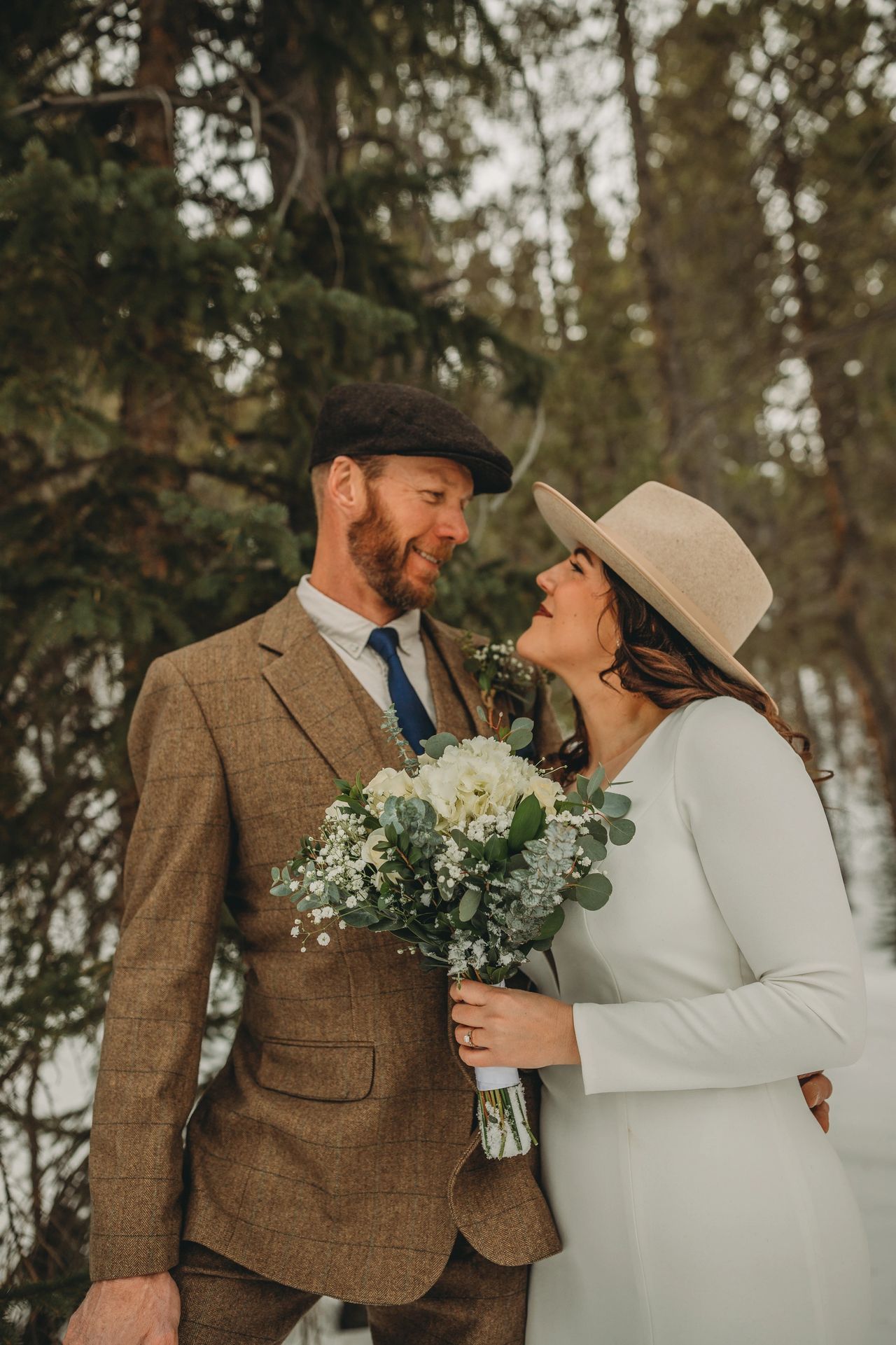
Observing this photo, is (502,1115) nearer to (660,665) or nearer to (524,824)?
(524,824)

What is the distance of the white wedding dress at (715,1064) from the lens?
172 cm

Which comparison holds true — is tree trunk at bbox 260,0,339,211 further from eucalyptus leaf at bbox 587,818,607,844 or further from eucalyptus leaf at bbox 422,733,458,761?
eucalyptus leaf at bbox 587,818,607,844

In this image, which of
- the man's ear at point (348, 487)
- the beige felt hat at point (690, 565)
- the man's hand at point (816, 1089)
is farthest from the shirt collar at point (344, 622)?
the man's hand at point (816, 1089)

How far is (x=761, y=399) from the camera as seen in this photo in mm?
9781

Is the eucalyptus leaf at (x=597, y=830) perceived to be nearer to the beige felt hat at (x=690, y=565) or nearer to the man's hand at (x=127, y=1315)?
the beige felt hat at (x=690, y=565)

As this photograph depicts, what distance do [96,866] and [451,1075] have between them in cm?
218

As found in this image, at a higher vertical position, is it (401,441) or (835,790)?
(401,441)

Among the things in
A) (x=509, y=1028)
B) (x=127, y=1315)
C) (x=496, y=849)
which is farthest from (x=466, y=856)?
(x=127, y=1315)

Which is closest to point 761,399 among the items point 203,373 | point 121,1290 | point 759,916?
point 203,373

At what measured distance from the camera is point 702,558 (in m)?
2.13

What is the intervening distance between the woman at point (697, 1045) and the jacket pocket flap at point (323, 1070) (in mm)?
293

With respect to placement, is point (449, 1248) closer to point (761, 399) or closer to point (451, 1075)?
point (451, 1075)

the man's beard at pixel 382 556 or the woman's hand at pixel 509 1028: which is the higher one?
the man's beard at pixel 382 556

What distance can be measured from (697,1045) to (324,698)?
106 cm
